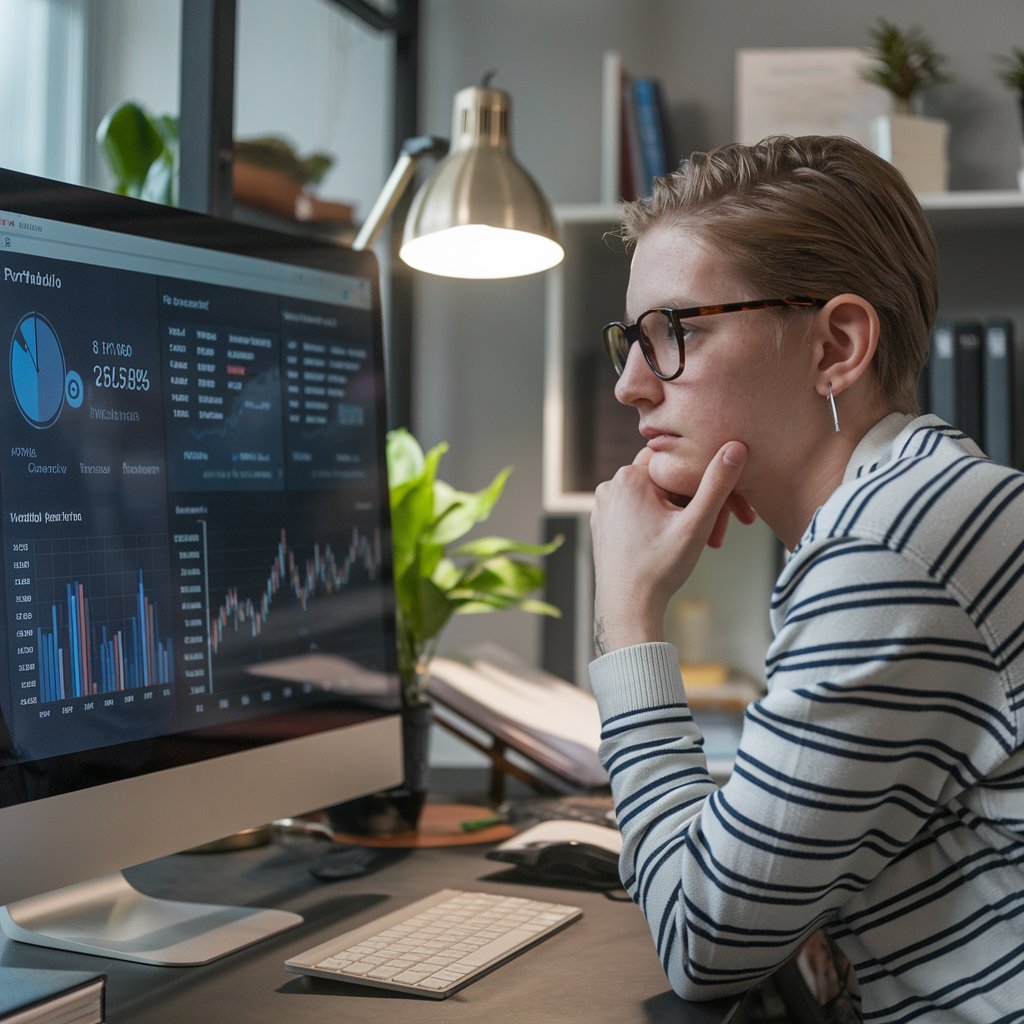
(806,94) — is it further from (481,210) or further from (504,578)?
(504,578)

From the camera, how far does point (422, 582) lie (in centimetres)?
146

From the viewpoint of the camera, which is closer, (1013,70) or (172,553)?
(172,553)

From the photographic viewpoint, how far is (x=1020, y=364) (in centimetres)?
222

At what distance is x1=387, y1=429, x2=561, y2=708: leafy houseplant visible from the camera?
1444 millimetres

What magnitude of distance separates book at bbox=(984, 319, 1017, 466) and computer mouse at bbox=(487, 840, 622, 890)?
3.93 ft

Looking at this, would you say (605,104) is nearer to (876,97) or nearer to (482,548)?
(876,97)

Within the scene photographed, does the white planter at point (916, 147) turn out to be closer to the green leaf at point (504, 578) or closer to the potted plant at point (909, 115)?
the potted plant at point (909, 115)

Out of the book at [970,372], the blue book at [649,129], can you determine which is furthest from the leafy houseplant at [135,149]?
the book at [970,372]

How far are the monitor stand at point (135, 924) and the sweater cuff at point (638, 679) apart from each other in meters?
0.32

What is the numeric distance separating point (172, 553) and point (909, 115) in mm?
1703

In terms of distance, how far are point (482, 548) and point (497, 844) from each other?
0.43 meters

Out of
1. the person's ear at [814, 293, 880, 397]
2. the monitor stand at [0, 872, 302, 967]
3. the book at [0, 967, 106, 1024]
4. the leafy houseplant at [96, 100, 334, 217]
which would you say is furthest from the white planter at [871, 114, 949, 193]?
the book at [0, 967, 106, 1024]

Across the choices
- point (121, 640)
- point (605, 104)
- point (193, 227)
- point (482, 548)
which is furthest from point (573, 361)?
point (121, 640)

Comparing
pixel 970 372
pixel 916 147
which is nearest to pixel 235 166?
pixel 916 147
